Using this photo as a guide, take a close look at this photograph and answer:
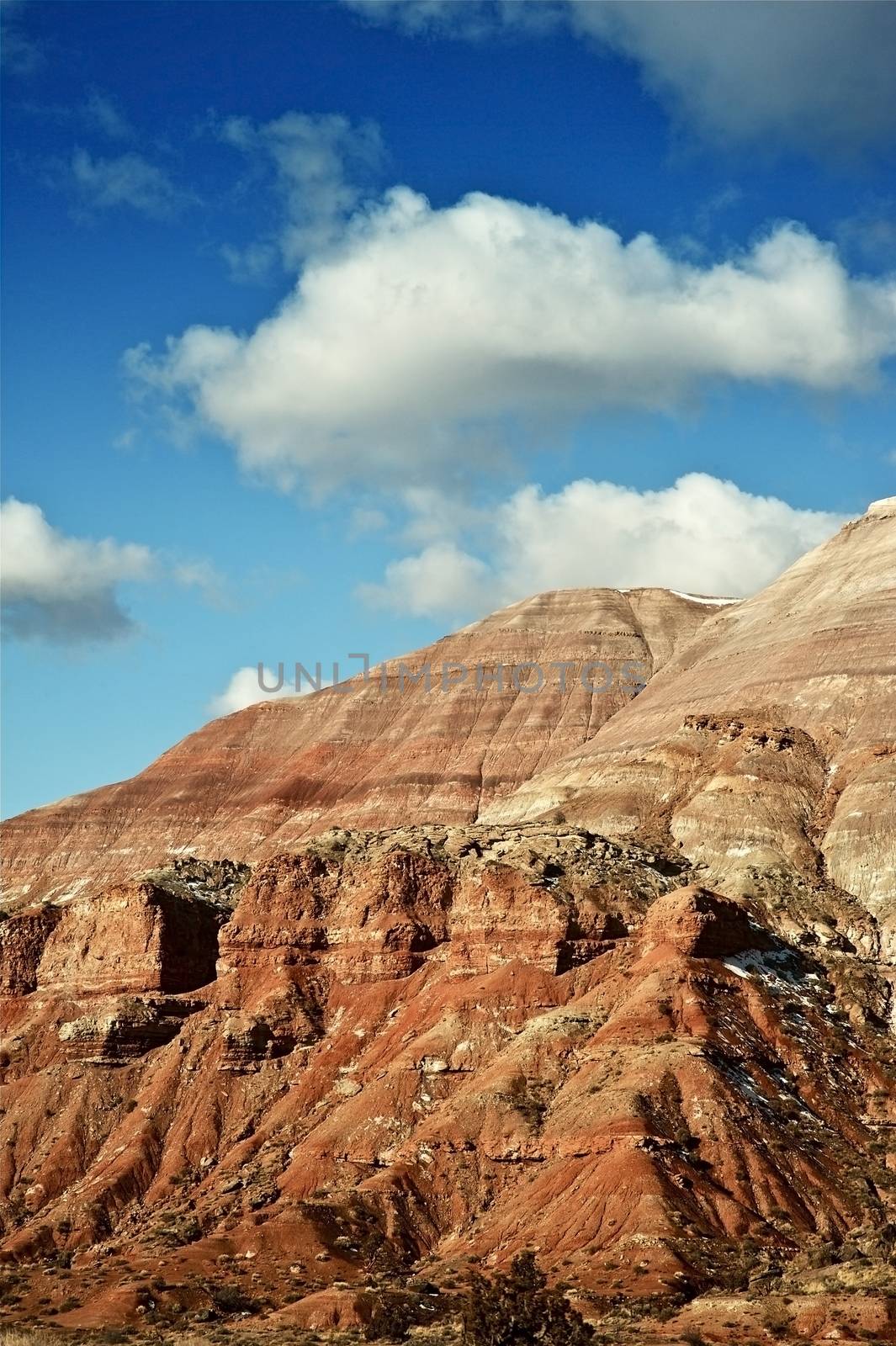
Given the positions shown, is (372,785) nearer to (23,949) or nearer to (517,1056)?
(23,949)

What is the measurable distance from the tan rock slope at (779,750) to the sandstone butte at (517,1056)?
1.15 ft

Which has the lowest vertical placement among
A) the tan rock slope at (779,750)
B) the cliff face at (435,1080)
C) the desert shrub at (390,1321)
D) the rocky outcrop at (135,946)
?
the desert shrub at (390,1321)

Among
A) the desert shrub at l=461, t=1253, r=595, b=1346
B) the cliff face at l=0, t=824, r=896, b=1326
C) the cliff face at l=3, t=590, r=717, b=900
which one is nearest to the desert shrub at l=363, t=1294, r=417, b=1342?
the desert shrub at l=461, t=1253, r=595, b=1346

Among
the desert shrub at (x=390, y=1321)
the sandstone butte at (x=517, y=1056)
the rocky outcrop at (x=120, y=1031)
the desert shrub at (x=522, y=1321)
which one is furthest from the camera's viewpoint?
the rocky outcrop at (x=120, y=1031)

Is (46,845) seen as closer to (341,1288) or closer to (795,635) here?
(795,635)

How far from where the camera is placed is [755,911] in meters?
105

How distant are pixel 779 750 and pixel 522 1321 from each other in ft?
235

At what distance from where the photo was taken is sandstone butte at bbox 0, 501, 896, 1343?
246 ft

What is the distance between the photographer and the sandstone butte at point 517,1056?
75.1 meters

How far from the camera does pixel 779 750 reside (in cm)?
→ 13050

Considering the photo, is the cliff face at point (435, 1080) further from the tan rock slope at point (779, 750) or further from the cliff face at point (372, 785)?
the cliff face at point (372, 785)

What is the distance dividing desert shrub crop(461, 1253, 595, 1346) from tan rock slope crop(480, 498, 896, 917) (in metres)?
46.6

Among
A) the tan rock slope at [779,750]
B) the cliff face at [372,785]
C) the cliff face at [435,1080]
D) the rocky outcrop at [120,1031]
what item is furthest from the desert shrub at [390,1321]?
the cliff face at [372,785]

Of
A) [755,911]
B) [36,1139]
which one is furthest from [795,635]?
[36,1139]
